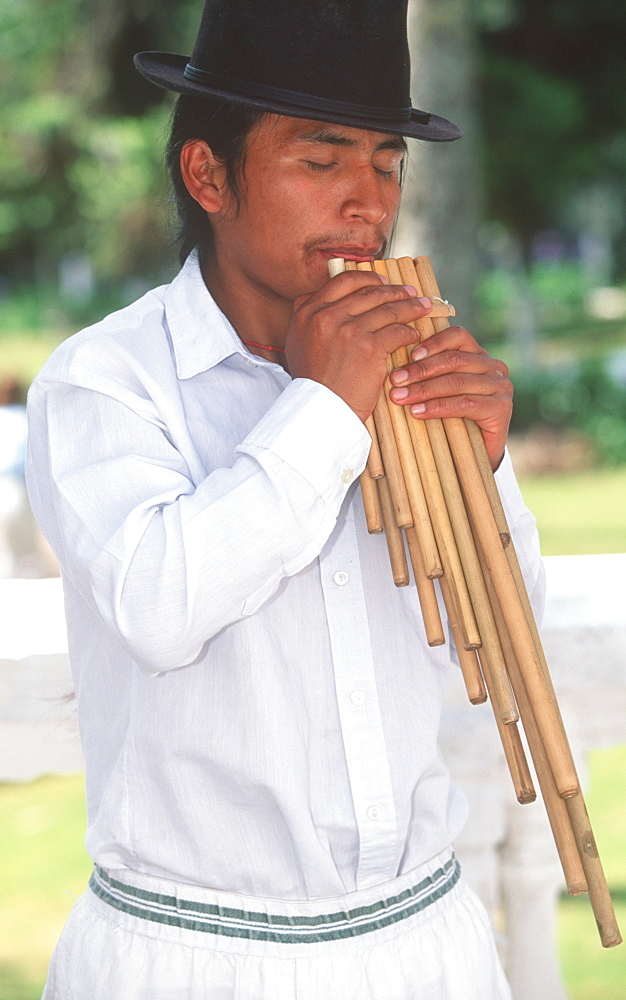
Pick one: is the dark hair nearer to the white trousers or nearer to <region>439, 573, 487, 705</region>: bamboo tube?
<region>439, 573, 487, 705</region>: bamboo tube

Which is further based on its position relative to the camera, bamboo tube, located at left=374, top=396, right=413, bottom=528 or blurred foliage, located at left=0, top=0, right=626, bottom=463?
blurred foliage, located at left=0, top=0, right=626, bottom=463

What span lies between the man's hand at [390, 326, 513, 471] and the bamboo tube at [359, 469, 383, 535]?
0.12m

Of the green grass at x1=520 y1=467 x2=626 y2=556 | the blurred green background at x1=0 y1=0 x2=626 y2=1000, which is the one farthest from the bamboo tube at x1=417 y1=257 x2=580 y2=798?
the green grass at x1=520 y1=467 x2=626 y2=556

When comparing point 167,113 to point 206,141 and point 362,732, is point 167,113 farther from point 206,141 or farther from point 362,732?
point 362,732

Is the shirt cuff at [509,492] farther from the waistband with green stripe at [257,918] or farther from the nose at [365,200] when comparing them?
the waistband with green stripe at [257,918]

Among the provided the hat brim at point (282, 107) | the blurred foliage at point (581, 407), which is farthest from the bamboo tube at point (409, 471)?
the blurred foliage at point (581, 407)

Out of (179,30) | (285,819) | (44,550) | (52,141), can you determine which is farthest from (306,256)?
(52,141)

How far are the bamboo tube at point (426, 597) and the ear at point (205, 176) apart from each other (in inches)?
24.5

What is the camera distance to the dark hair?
182 cm

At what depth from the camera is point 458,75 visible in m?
8.88

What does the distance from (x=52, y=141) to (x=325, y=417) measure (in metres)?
18.1

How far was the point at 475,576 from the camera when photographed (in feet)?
5.65

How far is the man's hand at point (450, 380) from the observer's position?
167 cm

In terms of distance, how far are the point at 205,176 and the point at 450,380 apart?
55cm
